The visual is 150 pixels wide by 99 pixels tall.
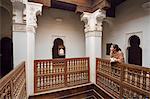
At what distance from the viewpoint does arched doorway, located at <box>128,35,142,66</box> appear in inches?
230

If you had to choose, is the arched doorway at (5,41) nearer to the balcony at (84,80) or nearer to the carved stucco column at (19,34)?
the carved stucco column at (19,34)

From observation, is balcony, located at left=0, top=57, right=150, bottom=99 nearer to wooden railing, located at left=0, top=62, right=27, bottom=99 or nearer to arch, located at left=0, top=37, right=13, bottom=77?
wooden railing, located at left=0, top=62, right=27, bottom=99

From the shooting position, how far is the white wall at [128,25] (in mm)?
5180

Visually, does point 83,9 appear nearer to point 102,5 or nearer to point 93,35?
point 102,5

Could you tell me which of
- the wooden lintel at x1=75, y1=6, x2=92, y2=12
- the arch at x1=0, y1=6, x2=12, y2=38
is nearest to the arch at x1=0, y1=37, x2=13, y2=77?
the arch at x1=0, y1=6, x2=12, y2=38

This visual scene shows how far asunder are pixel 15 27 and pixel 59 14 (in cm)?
318

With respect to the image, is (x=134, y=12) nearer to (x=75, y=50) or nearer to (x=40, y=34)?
(x=75, y=50)

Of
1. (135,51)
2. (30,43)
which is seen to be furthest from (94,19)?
(30,43)

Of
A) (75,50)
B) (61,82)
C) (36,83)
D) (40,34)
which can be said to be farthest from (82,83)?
(40,34)

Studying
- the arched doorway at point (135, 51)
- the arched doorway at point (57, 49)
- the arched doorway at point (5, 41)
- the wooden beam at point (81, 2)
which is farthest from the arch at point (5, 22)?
the arched doorway at point (135, 51)

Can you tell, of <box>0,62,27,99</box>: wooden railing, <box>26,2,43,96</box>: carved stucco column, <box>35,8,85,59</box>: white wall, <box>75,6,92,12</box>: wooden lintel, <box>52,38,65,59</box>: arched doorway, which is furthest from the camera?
<box>52,38,65,59</box>: arched doorway

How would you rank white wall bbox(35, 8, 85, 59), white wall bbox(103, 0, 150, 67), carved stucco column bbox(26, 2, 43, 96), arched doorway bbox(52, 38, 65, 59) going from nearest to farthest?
carved stucco column bbox(26, 2, 43, 96), white wall bbox(103, 0, 150, 67), white wall bbox(35, 8, 85, 59), arched doorway bbox(52, 38, 65, 59)

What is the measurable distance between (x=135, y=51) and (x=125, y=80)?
2.60m

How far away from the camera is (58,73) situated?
198 inches
